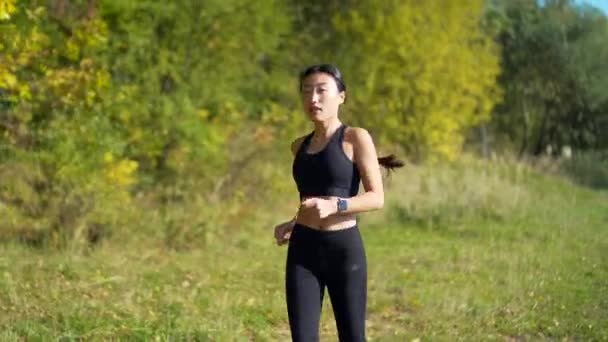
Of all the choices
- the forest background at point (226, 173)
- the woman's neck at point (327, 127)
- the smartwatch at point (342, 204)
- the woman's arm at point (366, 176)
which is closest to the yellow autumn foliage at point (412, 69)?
the forest background at point (226, 173)

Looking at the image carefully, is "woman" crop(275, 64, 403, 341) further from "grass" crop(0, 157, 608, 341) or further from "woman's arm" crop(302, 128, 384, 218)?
"grass" crop(0, 157, 608, 341)

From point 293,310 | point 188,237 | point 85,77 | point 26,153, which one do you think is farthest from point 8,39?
point 293,310

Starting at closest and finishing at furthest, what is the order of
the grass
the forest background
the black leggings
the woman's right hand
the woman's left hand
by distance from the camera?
the woman's left hand
the black leggings
the woman's right hand
the grass
the forest background

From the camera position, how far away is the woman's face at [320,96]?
4.20m

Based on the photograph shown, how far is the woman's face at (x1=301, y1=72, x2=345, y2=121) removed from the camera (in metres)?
4.20

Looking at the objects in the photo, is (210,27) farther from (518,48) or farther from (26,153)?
(518,48)

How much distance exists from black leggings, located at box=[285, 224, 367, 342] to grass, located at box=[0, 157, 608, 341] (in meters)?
1.90

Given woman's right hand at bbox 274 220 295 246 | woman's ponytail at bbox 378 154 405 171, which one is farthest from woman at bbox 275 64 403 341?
woman's ponytail at bbox 378 154 405 171

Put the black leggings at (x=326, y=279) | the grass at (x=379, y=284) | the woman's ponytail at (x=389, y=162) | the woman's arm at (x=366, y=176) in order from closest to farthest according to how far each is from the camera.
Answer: the woman's arm at (x=366, y=176)
the black leggings at (x=326, y=279)
the woman's ponytail at (x=389, y=162)
the grass at (x=379, y=284)

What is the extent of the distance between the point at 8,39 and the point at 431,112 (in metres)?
14.5

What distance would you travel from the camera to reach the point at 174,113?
1323 centimetres

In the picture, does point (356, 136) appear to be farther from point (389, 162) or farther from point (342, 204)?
point (389, 162)

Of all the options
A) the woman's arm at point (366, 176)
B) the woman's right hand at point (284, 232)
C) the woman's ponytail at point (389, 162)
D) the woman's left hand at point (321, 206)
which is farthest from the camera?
the woman's ponytail at point (389, 162)

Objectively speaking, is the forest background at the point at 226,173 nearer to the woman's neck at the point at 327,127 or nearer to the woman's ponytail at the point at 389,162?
the woman's ponytail at the point at 389,162
